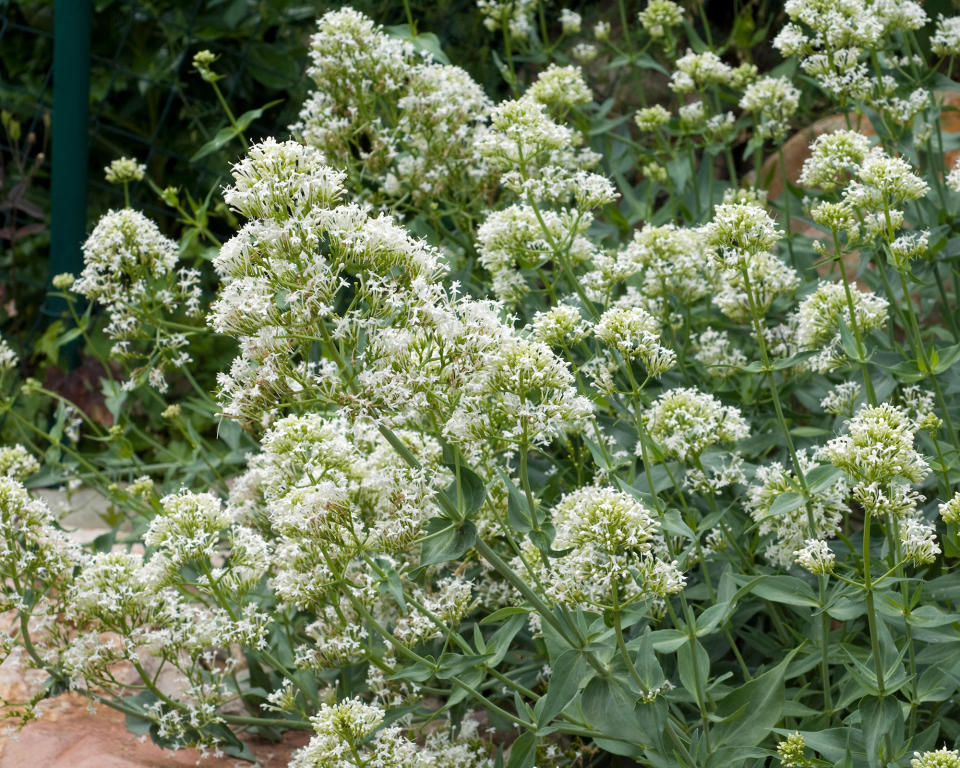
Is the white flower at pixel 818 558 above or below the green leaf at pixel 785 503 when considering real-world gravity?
below

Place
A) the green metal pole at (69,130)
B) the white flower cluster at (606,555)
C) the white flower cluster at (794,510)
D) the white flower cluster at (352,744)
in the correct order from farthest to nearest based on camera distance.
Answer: the green metal pole at (69,130)
the white flower cluster at (794,510)
the white flower cluster at (352,744)
the white flower cluster at (606,555)

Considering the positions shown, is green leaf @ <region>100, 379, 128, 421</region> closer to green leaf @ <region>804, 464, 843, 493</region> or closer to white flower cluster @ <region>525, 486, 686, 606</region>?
white flower cluster @ <region>525, 486, 686, 606</region>

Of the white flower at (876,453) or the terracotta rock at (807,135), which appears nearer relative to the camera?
the white flower at (876,453)

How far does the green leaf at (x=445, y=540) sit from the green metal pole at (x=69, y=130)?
13.4 ft

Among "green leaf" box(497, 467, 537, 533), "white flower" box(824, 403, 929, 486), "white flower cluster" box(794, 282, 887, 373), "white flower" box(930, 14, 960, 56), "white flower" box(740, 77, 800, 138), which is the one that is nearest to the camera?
"white flower" box(824, 403, 929, 486)

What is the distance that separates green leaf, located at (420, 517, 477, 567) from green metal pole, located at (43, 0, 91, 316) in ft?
13.4

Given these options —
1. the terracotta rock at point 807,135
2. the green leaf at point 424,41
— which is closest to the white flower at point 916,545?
the green leaf at point 424,41

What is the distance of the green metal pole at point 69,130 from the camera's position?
19.1 ft

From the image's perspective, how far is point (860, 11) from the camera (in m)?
3.41

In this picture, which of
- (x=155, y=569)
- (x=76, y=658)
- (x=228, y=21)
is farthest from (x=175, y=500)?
A: (x=228, y=21)

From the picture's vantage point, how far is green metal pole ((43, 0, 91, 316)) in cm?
582

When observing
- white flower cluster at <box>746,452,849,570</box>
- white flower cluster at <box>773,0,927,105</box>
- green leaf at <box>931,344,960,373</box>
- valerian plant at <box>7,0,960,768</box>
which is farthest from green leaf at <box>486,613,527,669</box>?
white flower cluster at <box>773,0,927,105</box>

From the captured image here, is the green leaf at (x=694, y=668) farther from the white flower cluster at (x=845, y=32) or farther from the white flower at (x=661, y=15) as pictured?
the white flower at (x=661, y=15)

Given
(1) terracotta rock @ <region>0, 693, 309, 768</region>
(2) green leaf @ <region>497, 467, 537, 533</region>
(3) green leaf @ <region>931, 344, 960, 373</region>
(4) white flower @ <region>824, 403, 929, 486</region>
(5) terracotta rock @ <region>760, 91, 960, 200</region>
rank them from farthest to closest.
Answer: (5) terracotta rock @ <region>760, 91, 960, 200</region>, (1) terracotta rock @ <region>0, 693, 309, 768</region>, (3) green leaf @ <region>931, 344, 960, 373</region>, (2) green leaf @ <region>497, 467, 537, 533</region>, (4) white flower @ <region>824, 403, 929, 486</region>
